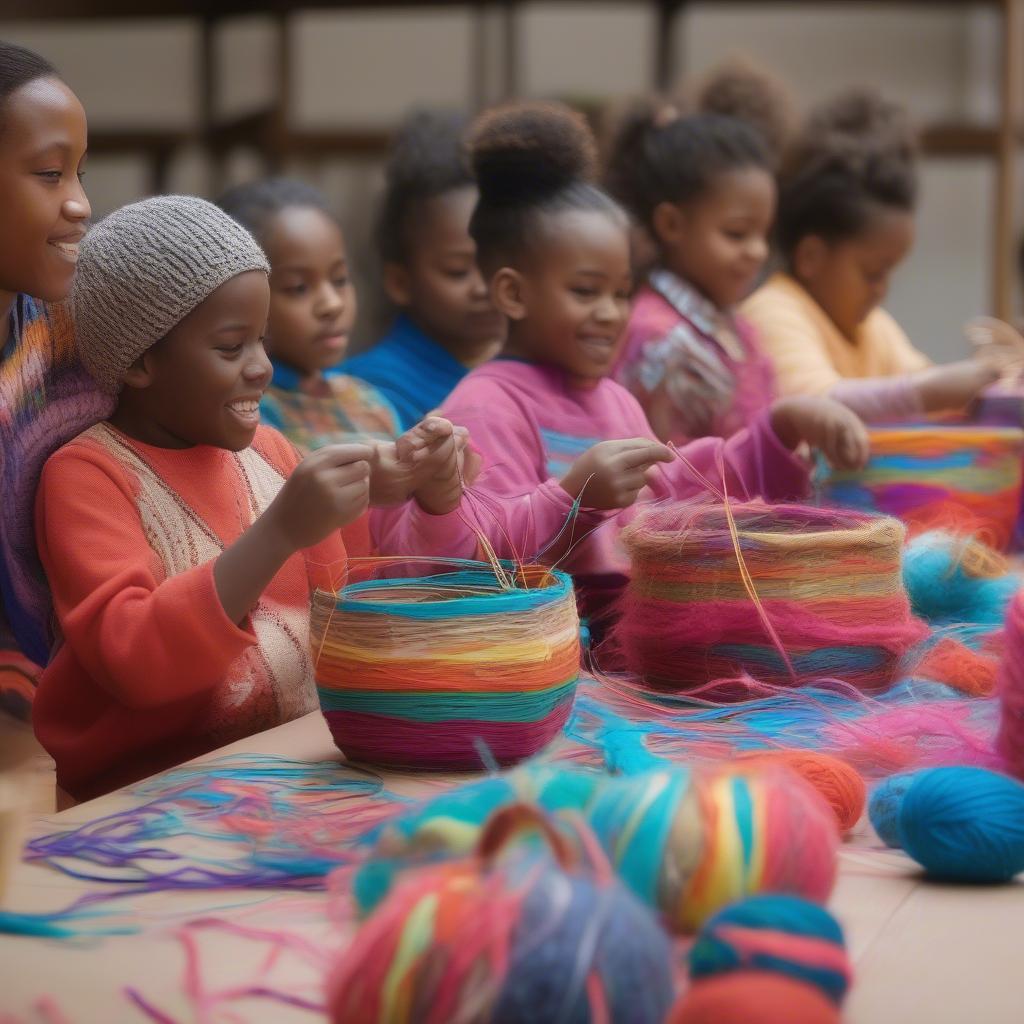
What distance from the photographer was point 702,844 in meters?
0.71

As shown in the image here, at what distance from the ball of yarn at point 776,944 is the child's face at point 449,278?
5.38 feet

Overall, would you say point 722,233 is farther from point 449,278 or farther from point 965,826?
point 965,826

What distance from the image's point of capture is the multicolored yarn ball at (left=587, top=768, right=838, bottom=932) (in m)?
0.71

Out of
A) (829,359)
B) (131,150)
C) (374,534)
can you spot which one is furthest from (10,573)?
(131,150)

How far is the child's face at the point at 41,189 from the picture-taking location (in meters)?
1.23

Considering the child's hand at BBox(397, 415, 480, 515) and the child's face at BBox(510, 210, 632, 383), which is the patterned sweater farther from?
the child's hand at BBox(397, 415, 480, 515)

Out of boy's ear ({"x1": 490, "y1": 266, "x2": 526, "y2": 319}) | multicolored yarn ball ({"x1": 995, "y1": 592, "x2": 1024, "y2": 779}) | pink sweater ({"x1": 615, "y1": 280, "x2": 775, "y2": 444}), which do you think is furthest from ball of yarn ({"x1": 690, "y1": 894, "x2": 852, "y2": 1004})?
pink sweater ({"x1": 615, "y1": 280, "x2": 775, "y2": 444})

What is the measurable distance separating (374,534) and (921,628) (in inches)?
20.2

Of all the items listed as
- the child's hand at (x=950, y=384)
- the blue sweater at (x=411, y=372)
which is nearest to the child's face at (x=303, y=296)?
the blue sweater at (x=411, y=372)

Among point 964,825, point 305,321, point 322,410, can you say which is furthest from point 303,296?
point 964,825

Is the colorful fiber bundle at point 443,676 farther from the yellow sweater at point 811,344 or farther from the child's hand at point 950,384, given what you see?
the yellow sweater at point 811,344

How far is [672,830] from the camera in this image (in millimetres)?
712

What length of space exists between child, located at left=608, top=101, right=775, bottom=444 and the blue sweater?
0.29m

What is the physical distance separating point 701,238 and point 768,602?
3.89 feet
